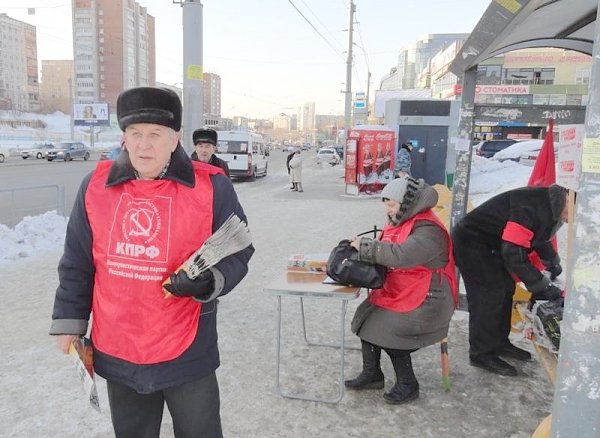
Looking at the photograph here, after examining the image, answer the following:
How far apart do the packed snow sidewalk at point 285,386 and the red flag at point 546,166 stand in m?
1.45

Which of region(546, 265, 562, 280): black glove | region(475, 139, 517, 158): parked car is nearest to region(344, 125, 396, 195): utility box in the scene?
region(546, 265, 562, 280): black glove

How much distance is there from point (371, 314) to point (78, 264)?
1.90 m

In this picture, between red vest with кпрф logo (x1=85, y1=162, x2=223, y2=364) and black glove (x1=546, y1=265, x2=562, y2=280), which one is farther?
black glove (x1=546, y1=265, x2=562, y2=280)

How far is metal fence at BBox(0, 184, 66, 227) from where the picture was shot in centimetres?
921

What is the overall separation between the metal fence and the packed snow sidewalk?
438 centimetres

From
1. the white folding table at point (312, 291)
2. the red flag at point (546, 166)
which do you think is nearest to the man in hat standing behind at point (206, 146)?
the white folding table at point (312, 291)

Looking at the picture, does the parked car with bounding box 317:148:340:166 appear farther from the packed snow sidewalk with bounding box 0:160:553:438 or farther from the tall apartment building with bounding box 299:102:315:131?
the tall apartment building with bounding box 299:102:315:131

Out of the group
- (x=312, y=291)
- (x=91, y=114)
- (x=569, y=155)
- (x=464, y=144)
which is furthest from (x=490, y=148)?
(x=91, y=114)

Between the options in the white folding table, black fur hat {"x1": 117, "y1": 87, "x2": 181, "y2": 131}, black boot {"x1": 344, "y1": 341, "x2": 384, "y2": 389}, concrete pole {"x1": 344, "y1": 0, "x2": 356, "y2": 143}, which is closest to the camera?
black fur hat {"x1": 117, "y1": 87, "x2": 181, "y2": 131}

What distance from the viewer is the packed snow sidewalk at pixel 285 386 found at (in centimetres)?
296

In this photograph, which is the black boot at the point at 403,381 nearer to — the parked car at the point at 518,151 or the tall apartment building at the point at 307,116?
the parked car at the point at 518,151

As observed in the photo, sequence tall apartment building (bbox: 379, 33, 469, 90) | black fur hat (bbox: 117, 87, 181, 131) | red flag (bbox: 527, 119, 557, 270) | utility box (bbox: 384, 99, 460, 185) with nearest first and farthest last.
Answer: black fur hat (bbox: 117, 87, 181, 131) < red flag (bbox: 527, 119, 557, 270) < utility box (bbox: 384, 99, 460, 185) < tall apartment building (bbox: 379, 33, 469, 90)

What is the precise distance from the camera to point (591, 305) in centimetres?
173

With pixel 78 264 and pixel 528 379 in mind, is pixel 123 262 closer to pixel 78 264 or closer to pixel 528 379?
pixel 78 264
